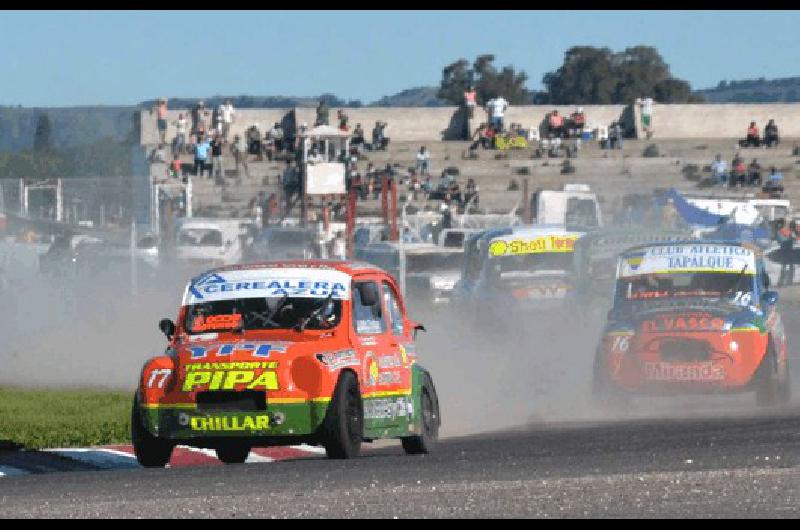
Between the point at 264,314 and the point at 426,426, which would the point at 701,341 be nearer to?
the point at 426,426

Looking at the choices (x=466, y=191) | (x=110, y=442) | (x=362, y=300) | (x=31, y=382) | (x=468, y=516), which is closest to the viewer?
(x=468, y=516)

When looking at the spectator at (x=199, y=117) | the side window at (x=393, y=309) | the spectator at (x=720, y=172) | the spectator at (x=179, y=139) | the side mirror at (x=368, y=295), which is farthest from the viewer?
the spectator at (x=199, y=117)

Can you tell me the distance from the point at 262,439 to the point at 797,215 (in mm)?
31237

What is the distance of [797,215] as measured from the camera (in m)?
43.1

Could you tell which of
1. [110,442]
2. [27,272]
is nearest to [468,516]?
[110,442]

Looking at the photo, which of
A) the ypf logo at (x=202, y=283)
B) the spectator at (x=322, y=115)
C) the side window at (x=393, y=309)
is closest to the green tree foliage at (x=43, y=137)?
the spectator at (x=322, y=115)

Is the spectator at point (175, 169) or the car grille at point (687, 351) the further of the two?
the spectator at point (175, 169)

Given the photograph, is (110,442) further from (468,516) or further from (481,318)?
(481,318)

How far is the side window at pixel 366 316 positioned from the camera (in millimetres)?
14219

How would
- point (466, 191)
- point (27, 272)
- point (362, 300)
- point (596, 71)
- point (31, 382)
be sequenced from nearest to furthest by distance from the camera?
point (362, 300) < point (31, 382) < point (27, 272) < point (466, 191) < point (596, 71)

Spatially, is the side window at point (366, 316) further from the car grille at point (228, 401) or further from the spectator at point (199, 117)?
the spectator at point (199, 117)

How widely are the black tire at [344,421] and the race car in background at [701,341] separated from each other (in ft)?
19.9

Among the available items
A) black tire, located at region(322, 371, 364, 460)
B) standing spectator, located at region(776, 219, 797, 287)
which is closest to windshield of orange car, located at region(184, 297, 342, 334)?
Answer: black tire, located at region(322, 371, 364, 460)

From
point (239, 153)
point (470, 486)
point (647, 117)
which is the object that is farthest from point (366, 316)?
point (647, 117)
